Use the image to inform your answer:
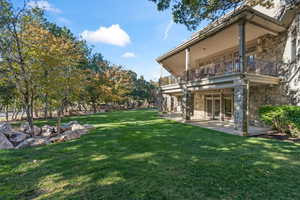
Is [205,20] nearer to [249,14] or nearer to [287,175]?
[249,14]

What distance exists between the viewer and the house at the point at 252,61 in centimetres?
730

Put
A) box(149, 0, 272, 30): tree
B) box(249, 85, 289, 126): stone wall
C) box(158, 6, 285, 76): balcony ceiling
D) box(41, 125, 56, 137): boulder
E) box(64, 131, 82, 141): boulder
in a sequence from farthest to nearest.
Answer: box(249, 85, 289, 126): stone wall
box(41, 125, 56, 137): boulder
box(158, 6, 285, 76): balcony ceiling
box(64, 131, 82, 141): boulder
box(149, 0, 272, 30): tree

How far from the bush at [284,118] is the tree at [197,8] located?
16.4 ft

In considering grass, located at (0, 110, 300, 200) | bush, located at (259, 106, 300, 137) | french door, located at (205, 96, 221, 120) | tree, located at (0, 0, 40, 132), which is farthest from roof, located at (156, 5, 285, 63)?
tree, located at (0, 0, 40, 132)

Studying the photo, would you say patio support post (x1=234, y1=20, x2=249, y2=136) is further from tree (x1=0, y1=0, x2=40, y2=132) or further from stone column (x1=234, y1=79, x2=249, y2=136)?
tree (x1=0, y1=0, x2=40, y2=132)

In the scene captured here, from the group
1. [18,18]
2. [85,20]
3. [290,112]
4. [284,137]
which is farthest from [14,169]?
[85,20]

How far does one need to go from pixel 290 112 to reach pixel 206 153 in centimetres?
561

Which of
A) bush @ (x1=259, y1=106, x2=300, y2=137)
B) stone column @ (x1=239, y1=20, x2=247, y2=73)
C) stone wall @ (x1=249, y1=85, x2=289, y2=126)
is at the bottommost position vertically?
bush @ (x1=259, y1=106, x2=300, y2=137)

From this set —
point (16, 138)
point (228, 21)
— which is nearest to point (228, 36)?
point (228, 21)

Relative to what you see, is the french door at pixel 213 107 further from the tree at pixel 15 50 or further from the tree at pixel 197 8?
the tree at pixel 15 50

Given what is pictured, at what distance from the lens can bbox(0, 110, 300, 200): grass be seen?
8.36 ft

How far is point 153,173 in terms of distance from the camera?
324 cm

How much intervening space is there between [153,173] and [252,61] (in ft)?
30.2

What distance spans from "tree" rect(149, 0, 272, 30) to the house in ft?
1.86
